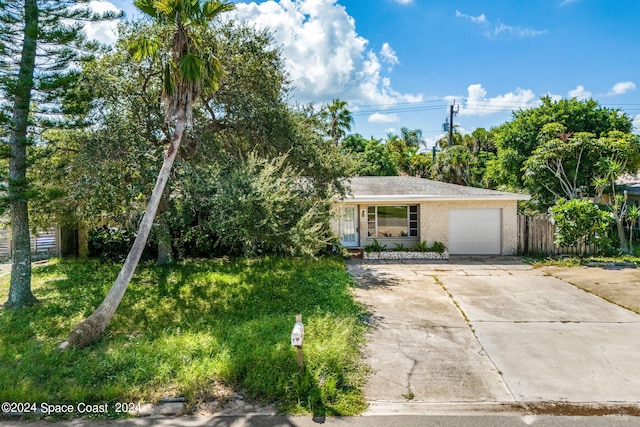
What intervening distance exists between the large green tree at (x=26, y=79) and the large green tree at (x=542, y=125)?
1836cm

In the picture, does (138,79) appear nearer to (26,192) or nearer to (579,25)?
(26,192)

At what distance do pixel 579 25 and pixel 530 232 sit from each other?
7370 mm

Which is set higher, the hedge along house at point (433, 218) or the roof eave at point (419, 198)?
the roof eave at point (419, 198)

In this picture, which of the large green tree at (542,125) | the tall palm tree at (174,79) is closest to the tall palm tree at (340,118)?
the large green tree at (542,125)

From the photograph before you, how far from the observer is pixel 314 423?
415 cm

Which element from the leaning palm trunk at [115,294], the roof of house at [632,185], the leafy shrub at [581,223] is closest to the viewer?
the leaning palm trunk at [115,294]

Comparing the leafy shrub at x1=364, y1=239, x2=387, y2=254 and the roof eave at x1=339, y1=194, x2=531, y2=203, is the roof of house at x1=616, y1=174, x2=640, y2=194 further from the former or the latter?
the leafy shrub at x1=364, y1=239, x2=387, y2=254

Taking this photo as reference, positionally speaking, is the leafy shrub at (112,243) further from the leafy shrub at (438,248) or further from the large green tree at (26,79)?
the leafy shrub at (438,248)

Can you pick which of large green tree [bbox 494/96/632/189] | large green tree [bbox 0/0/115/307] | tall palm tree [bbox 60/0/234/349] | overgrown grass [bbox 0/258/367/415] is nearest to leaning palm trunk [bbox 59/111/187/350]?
tall palm tree [bbox 60/0/234/349]

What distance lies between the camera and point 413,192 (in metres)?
15.6

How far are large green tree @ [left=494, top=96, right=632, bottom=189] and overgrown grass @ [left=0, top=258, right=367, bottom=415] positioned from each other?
1464cm

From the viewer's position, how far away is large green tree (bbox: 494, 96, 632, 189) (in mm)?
18750

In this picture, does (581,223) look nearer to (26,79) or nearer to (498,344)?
(498,344)

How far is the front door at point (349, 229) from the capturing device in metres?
16.0
